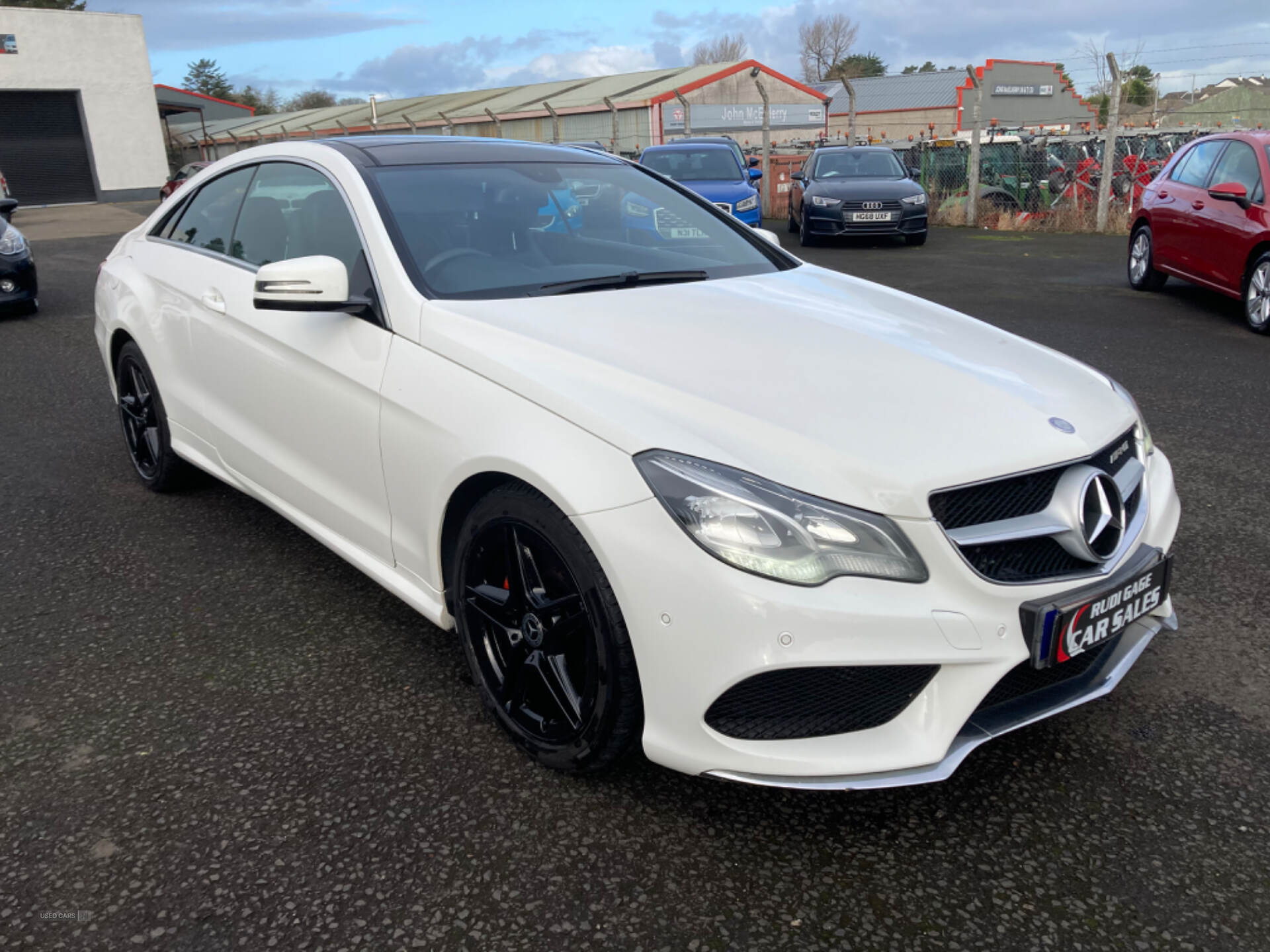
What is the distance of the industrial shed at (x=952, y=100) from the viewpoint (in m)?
54.7

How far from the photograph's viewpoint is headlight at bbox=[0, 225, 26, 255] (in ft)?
31.9

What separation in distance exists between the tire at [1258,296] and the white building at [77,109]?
30996 mm

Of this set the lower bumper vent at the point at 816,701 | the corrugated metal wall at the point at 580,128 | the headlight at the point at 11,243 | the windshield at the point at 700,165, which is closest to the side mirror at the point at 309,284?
the lower bumper vent at the point at 816,701

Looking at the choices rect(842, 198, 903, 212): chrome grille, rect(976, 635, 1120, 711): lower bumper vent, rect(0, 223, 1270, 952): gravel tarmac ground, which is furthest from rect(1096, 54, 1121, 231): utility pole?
rect(976, 635, 1120, 711): lower bumper vent

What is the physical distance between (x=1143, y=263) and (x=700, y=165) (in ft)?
19.4

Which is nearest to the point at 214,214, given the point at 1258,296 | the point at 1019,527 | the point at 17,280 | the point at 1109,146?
the point at 1019,527

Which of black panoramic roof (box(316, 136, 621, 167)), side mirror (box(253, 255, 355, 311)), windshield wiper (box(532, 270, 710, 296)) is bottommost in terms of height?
windshield wiper (box(532, 270, 710, 296))

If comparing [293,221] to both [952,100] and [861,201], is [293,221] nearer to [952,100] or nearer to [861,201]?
[861,201]

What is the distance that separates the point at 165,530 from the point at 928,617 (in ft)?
10.9

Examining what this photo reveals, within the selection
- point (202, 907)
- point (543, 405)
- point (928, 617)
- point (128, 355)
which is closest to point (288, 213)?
point (128, 355)

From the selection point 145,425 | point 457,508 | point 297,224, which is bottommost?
point 145,425

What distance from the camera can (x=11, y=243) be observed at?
9.80m

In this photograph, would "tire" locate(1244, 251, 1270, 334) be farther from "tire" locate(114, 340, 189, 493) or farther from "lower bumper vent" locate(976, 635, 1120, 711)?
"tire" locate(114, 340, 189, 493)

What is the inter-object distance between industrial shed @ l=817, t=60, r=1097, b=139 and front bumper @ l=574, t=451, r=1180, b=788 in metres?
53.8
